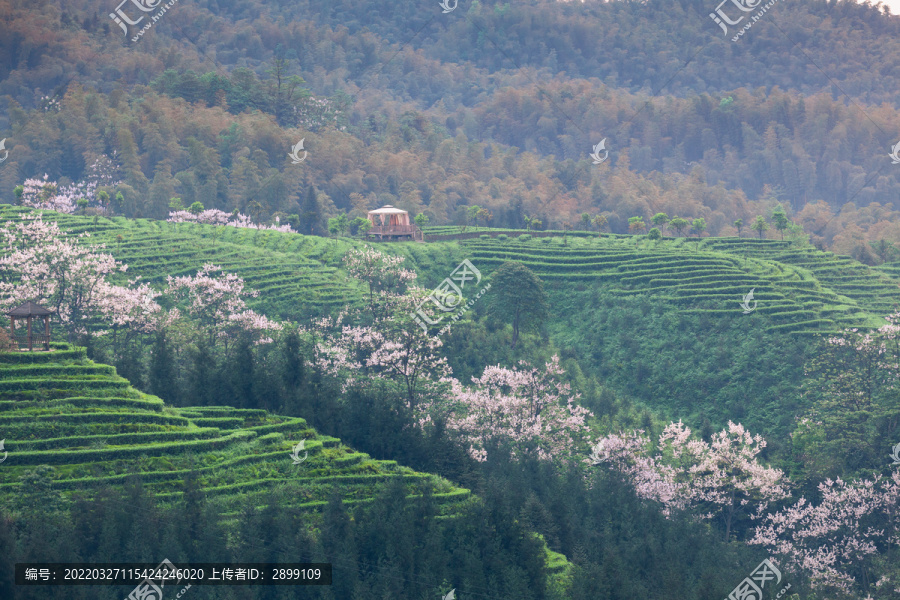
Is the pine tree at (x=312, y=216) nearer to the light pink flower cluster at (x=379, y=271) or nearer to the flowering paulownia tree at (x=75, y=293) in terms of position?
the light pink flower cluster at (x=379, y=271)

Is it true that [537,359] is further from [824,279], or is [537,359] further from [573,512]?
[824,279]

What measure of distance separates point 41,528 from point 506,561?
61.4 ft

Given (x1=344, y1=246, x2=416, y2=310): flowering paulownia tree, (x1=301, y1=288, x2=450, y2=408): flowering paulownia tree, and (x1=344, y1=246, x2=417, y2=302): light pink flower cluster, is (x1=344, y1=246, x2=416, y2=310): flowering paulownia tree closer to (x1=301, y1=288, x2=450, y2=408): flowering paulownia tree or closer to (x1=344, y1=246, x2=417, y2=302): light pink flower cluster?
(x1=344, y1=246, x2=417, y2=302): light pink flower cluster

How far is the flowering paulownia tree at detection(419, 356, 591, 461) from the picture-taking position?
6205cm

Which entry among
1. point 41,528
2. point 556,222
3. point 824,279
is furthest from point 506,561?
point 556,222

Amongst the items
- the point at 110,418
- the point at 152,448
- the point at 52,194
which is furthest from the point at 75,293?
the point at 52,194

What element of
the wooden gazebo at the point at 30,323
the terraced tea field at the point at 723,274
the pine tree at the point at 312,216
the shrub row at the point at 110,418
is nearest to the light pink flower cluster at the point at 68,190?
the pine tree at the point at 312,216

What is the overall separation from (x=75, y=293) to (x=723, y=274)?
52.2 meters

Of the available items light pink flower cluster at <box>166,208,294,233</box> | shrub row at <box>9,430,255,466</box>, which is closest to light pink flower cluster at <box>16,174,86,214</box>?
light pink flower cluster at <box>166,208,294,233</box>

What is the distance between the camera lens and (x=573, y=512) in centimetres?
5256

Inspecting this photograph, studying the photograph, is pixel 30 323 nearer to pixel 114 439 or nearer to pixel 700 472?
pixel 114 439

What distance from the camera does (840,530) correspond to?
57.4 m

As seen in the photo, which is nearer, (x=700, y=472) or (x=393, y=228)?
(x=700, y=472)

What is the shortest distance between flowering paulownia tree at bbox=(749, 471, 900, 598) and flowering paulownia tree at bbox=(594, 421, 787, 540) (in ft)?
5.44
